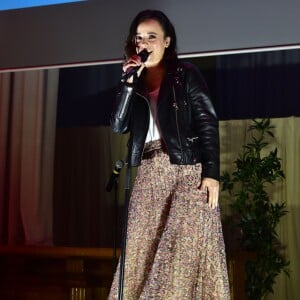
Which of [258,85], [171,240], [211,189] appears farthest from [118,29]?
[171,240]

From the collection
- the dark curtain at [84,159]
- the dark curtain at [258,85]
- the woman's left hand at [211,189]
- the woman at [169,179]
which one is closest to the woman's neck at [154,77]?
the woman at [169,179]

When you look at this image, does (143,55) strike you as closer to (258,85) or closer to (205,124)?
(205,124)

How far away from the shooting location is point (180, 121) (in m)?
1.75

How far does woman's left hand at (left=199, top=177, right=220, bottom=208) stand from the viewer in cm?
172

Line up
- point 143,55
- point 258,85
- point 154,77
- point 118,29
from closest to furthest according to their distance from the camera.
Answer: point 143,55 < point 154,77 < point 118,29 < point 258,85

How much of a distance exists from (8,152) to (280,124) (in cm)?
200

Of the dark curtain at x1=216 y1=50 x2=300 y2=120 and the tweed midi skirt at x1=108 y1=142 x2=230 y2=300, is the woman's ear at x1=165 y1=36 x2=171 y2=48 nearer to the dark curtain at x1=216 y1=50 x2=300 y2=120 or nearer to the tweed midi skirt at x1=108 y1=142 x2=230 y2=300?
the tweed midi skirt at x1=108 y1=142 x2=230 y2=300

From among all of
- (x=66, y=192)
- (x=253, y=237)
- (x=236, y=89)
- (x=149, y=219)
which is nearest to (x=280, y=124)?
(x=236, y=89)

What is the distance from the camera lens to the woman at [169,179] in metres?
1.67

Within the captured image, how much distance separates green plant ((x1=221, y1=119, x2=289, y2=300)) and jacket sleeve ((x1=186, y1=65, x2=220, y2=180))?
1426 mm

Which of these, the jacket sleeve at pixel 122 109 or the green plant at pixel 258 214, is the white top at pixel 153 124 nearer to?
the jacket sleeve at pixel 122 109

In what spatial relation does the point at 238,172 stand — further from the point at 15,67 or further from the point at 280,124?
the point at 15,67

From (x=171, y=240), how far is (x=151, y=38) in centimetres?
71

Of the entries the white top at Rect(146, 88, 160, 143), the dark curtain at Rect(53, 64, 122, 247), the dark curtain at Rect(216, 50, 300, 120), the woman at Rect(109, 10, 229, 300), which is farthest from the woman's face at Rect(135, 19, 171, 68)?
the dark curtain at Rect(53, 64, 122, 247)
